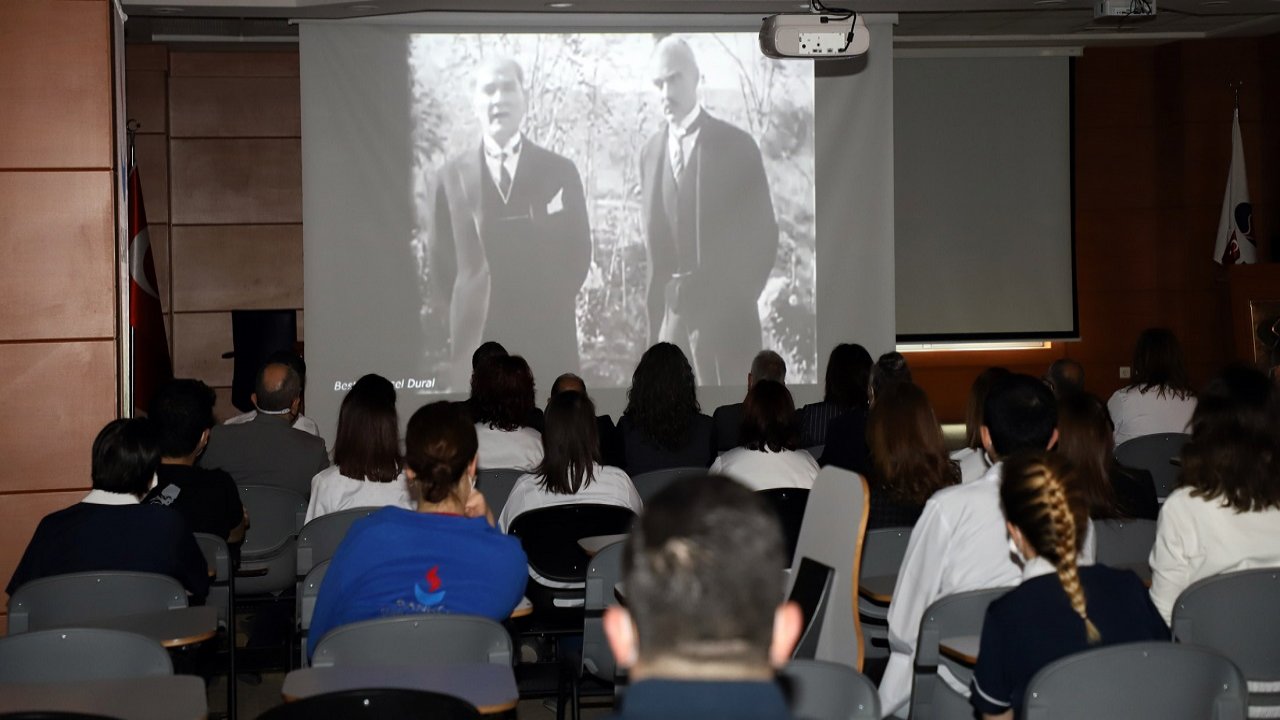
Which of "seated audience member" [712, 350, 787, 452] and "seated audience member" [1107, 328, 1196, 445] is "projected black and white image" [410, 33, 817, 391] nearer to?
"seated audience member" [712, 350, 787, 452]

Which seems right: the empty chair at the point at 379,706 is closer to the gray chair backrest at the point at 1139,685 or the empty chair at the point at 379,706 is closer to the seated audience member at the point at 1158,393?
the gray chair backrest at the point at 1139,685

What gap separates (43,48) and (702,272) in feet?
13.6

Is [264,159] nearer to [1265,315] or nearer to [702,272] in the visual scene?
[702,272]

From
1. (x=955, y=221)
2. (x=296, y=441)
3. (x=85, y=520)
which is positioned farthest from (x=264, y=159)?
(x=85, y=520)

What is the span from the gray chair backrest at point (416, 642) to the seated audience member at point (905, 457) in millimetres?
1697

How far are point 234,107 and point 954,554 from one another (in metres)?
7.71

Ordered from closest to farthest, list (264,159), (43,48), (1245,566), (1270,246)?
(1245,566)
(43,48)
(264,159)
(1270,246)

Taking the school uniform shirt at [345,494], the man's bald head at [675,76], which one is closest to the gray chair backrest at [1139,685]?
the school uniform shirt at [345,494]

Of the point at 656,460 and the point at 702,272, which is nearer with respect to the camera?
the point at 656,460

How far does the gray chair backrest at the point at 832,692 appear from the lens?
2.16 meters

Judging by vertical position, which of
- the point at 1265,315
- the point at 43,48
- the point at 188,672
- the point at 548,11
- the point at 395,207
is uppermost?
the point at 548,11

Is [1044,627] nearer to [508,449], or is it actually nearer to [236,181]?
[508,449]

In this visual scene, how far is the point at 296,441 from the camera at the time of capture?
202 inches

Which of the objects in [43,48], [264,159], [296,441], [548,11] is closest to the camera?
[296,441]
